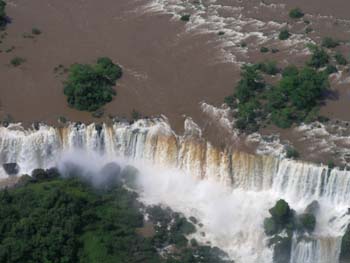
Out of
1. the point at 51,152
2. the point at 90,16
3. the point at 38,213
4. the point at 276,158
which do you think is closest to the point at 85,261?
the point at 38,213

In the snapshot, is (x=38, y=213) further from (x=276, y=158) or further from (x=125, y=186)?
(x=276, y=158)

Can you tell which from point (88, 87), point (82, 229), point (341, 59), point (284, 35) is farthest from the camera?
point (284, 35)

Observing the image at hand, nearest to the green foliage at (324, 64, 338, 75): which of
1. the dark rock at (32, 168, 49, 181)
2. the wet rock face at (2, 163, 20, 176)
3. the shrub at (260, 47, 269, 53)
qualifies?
the shrub at (260, 47, 269, 53)

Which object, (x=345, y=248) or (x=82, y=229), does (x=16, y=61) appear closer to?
(x=82, y=229)

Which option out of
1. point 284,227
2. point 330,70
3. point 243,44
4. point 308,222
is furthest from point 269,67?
point 308,222

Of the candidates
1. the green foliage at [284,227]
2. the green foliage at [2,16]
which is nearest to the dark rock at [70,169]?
the green foliage at [284,227]

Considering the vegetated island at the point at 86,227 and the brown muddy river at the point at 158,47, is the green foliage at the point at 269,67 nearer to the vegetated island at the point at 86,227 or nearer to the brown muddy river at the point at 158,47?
the brown muddy river at the point at 158,47

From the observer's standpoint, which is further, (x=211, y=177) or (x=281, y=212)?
(x=211, y=177)
